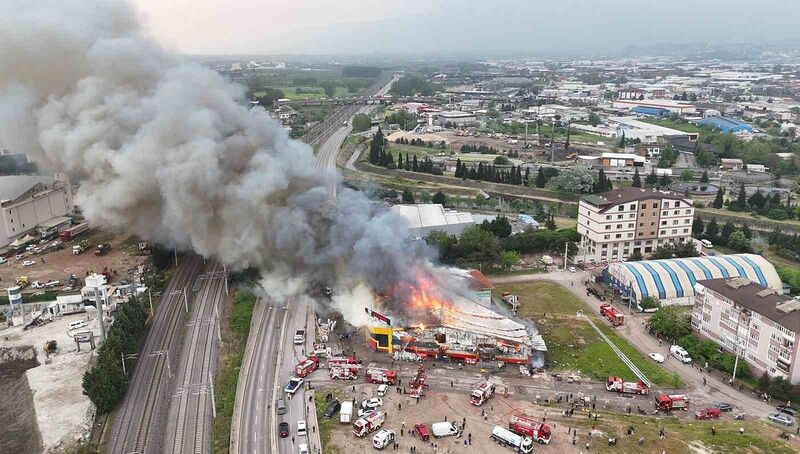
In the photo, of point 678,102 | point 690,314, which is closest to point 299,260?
point 690,314

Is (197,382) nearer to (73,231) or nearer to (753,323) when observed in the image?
Result: (753,323)

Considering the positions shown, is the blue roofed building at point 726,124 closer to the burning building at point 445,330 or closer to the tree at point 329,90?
the burning building at point 445,330

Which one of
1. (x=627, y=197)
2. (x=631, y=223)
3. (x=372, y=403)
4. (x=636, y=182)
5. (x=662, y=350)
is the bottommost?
(x=662, y=350)

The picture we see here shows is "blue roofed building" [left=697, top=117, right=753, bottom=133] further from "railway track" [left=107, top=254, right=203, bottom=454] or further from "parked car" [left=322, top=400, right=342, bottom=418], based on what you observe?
"parked car" [left=322, top=400, right=342, bottom=418]

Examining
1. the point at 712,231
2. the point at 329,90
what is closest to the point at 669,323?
the point at 712,231

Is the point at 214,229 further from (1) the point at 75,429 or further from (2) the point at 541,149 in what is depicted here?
(2) the point at 541,149

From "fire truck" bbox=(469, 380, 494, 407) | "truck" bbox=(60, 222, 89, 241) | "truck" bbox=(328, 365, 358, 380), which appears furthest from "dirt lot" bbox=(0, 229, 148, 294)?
"fire truck" bbox=(469, 380, 494, 407)
